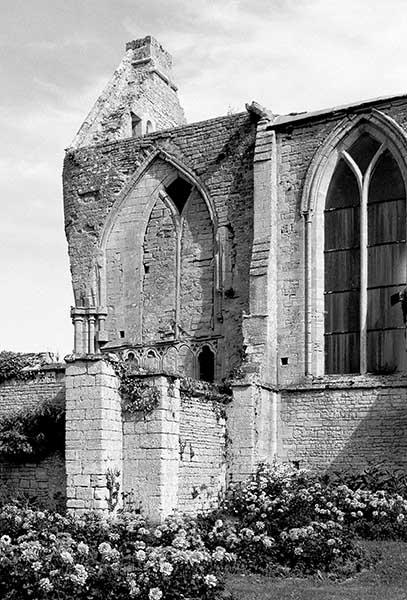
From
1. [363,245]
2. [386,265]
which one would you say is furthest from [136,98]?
[386,265]

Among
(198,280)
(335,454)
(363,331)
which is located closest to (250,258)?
(198,280)

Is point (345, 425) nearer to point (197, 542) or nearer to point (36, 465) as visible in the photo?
point (36, 465)

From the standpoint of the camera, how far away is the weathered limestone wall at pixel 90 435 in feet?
44.3

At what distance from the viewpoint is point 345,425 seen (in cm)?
1809

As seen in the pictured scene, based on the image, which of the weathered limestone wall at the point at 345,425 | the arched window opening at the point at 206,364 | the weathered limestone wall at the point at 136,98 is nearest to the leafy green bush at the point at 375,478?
the weathered limestone wall at the point at 345,425

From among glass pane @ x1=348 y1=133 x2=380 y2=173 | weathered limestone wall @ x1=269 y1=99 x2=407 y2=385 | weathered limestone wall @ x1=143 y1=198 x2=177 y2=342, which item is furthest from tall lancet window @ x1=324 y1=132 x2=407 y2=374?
weathered limestone wall @ x1=143 y1=198 x2=177 y2=342

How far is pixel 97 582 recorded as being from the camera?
8.32 metres

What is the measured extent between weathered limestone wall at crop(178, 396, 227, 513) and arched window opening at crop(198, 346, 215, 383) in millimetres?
3106

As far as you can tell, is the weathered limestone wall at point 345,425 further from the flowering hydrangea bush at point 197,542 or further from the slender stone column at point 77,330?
the slender stone column at point 77,330

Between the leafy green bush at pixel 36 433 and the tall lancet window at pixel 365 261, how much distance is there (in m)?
5.82

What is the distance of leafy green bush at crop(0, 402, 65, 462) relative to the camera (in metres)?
16.0

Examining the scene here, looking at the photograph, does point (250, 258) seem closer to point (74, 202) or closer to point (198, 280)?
point (198, 280)

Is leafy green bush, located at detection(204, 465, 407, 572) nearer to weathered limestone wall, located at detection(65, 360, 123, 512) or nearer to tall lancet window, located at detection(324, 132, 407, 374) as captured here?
weathered limestone wall, located at detection(65, 360, 123, 512)

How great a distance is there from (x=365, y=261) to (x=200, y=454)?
5.43 m
